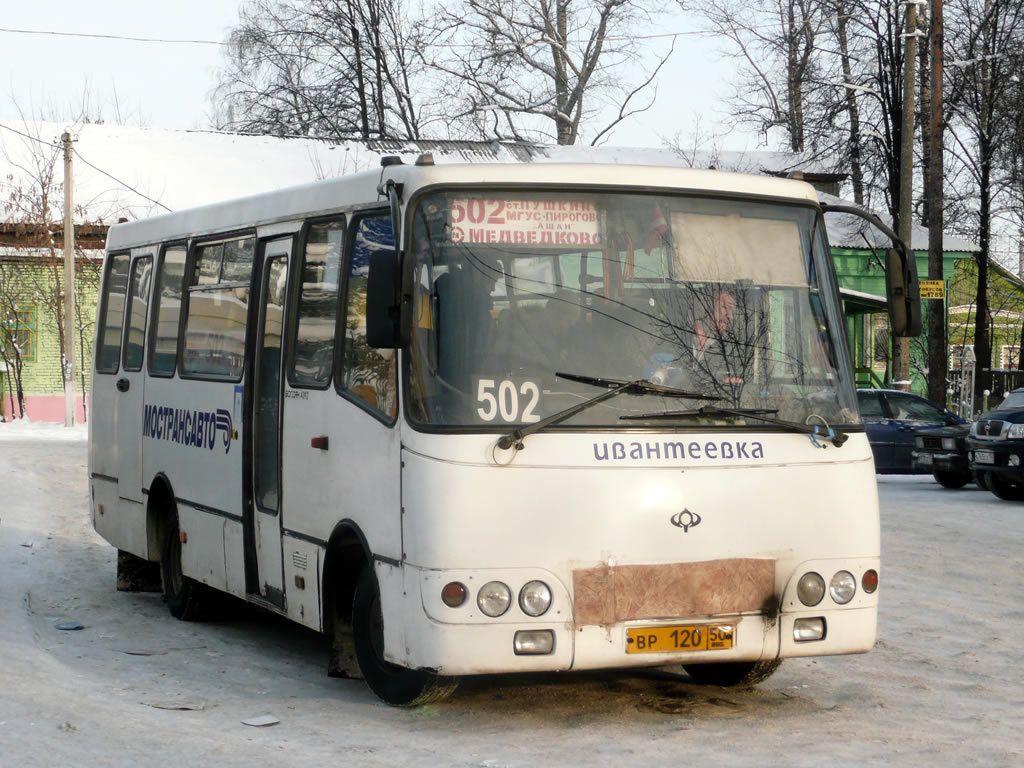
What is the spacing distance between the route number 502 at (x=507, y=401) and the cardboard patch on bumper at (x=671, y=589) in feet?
2.36

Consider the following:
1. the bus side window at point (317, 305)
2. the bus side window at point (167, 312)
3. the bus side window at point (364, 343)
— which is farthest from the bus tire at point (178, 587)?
the bus side window at point (364, 343)

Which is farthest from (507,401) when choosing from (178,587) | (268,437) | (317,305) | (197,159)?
(197,159)

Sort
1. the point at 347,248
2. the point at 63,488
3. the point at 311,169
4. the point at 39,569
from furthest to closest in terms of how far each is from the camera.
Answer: the point at 311,169 → the point at 63,488 → the point at 39,569 → the point at 347,248

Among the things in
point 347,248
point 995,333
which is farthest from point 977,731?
point 995,333

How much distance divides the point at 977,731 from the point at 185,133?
47.1 m

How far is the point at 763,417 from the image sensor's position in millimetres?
7383

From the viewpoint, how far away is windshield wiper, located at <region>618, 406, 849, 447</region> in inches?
284

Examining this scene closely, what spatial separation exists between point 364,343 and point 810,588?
7.88ft

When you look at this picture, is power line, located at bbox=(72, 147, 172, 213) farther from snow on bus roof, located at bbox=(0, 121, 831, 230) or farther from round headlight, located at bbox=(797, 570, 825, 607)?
round headlight, located at bbox=(797, 570, 825, 607)

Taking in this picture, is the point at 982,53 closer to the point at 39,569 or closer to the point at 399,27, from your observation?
the point at 399,27

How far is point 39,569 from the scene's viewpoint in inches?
512

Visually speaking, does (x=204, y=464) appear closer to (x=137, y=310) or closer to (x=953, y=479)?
(x=137, y=310)

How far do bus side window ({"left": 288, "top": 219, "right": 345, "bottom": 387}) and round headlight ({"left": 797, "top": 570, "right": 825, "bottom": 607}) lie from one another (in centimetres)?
261

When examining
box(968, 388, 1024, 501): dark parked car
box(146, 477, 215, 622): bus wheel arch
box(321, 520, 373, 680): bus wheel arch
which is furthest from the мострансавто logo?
box(968, 388, 1024, 501): dark parked car
